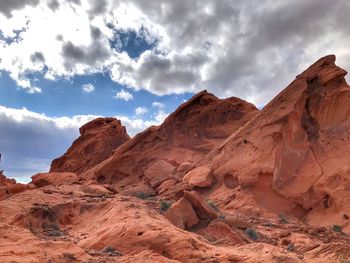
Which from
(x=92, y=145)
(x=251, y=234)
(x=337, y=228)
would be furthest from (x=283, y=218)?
(x=92, y=145)

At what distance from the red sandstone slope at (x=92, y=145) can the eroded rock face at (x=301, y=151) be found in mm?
20552

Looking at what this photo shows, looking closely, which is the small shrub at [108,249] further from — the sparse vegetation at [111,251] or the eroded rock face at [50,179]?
the eroded rock face at [50,179]

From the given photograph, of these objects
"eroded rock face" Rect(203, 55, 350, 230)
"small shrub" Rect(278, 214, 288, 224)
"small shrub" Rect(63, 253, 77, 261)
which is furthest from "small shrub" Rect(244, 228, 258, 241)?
"small shrub" Rect(63, 253, 77, 261)

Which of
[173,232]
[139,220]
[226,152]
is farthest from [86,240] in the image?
[226,152]

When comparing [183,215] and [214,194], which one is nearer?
[183,215]

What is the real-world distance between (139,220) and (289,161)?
15.7 m

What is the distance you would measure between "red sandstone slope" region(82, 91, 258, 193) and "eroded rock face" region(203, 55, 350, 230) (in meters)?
6.75

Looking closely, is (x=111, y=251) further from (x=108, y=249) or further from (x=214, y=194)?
(x=214, y=194)

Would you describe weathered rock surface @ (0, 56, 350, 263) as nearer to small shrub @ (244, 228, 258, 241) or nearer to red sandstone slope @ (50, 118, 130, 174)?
small shrub @ (244, 228, 258, 241)

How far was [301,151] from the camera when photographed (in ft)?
84.8

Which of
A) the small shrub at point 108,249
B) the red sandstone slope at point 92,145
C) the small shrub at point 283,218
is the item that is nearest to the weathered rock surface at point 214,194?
the small shrub at point 108,249

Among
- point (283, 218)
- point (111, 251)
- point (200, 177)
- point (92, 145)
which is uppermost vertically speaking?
point (92, 145)

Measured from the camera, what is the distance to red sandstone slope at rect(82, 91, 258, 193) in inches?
1416

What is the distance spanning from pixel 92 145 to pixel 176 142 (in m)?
13.0
